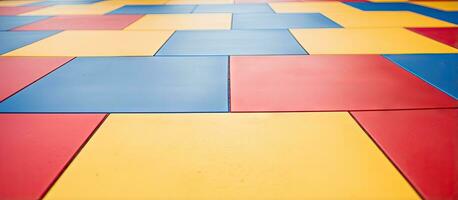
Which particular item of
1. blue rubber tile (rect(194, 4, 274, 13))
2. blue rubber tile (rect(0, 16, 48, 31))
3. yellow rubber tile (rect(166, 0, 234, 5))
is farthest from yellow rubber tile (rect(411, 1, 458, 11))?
blue rubber tile (rect(0, 16, 48, 31))

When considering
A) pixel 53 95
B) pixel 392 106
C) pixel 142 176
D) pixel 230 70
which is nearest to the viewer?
pixel 142 176

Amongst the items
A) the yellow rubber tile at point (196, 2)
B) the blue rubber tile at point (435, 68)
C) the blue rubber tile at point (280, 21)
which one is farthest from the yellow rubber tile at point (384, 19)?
the yellow rubber tile at point (196, 2)

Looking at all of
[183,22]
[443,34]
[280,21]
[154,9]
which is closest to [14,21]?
[154,9]

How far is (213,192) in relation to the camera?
1650mm

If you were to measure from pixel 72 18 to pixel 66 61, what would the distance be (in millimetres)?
3534

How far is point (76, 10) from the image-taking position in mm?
7816

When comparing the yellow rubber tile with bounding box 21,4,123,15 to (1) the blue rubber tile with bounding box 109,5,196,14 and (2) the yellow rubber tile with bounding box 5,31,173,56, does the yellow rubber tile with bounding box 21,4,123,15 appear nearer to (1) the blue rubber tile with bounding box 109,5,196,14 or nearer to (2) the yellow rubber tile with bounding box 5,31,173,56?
(1) the blue rubber tile with bounding box 109,5,196,14

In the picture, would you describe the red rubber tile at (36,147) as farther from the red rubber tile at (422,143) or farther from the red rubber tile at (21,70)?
the red rubber tile at (422,143)

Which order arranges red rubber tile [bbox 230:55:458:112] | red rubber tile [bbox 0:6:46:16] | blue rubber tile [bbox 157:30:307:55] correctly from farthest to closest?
red rubber tile [bbox 0:6:46:16]
blue rubber tile [bbox 157:30:307:55]
red rubber tile [bbox 230:55:458:112]

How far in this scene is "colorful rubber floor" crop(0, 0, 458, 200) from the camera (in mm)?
1720

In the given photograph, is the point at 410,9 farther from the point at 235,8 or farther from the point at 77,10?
the point at 77,10

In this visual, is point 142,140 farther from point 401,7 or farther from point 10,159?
point 401,7

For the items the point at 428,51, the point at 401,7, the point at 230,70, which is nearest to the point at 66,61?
the point at 230,70

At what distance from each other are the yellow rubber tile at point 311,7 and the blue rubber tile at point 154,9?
2.36 metres
